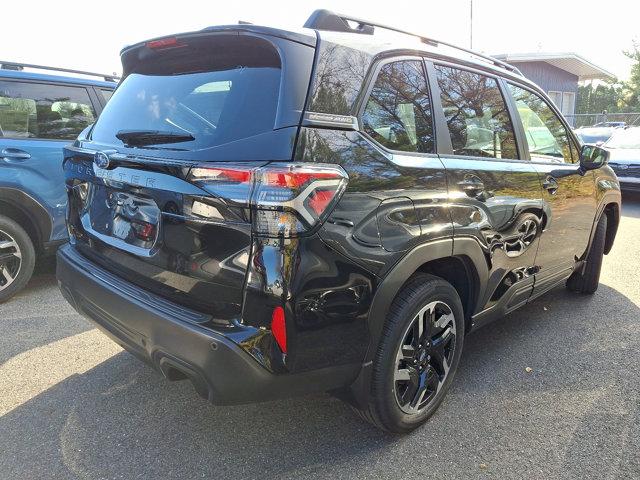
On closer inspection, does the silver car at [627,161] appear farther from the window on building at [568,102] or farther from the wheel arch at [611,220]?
the window on building at [568,102]

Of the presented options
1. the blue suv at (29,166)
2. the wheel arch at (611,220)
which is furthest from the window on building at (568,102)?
the blue suv at (29,166)

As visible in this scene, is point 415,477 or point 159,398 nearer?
point 415,477

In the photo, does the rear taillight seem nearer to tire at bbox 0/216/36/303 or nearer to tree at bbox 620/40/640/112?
tire at bbox 0/216/36/303

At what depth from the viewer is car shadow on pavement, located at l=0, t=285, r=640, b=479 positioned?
7.39 feet

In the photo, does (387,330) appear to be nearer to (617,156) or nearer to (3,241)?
(3,241)

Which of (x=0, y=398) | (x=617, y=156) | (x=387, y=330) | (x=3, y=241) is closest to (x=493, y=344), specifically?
(x=387, y=330)

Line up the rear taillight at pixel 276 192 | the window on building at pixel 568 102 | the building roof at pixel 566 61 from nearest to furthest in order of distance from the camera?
1. the rear taillight at pixel 276 192
2. the building roof at pixel 566 61
3. the window on building at pixel 568 102

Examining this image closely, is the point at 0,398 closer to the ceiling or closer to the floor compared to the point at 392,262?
closer to the floor

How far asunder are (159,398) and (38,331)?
58.5 inches

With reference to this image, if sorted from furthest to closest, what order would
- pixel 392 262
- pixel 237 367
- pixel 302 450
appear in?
pixel 302 450 < pixel 392 262 < pixel 237 367

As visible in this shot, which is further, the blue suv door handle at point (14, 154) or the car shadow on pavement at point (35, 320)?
the blue suv door handle at point (14, 154)

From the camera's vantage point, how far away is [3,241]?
4133 millimetres

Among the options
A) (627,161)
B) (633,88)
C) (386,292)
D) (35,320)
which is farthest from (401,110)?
(633,88)

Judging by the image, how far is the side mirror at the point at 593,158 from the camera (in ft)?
12.3
